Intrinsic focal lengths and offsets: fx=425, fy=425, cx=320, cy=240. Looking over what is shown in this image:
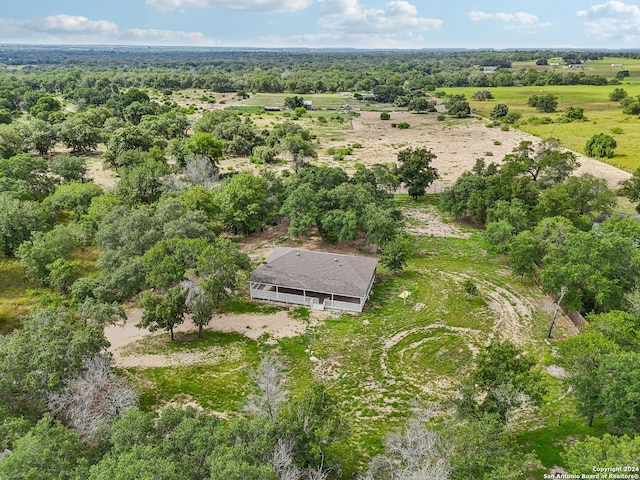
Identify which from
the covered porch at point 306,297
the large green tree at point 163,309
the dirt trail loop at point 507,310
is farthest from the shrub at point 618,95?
the large green tree at point 163,309

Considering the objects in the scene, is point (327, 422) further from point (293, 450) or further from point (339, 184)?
point (339, 184)

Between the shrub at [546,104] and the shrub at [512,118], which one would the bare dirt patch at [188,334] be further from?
the shrub at [546,104]

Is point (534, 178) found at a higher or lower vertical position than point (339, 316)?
higher

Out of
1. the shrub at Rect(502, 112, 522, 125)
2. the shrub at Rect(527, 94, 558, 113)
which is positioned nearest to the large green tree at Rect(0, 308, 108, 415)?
the shrub at Rect(502, 112, 522, 125)

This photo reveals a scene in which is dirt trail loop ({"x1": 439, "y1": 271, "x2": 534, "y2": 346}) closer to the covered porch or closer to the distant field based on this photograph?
the covered porch

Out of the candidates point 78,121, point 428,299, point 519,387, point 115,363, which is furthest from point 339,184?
point 78,121

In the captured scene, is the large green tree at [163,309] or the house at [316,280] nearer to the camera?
the large green tree at [163,309]
